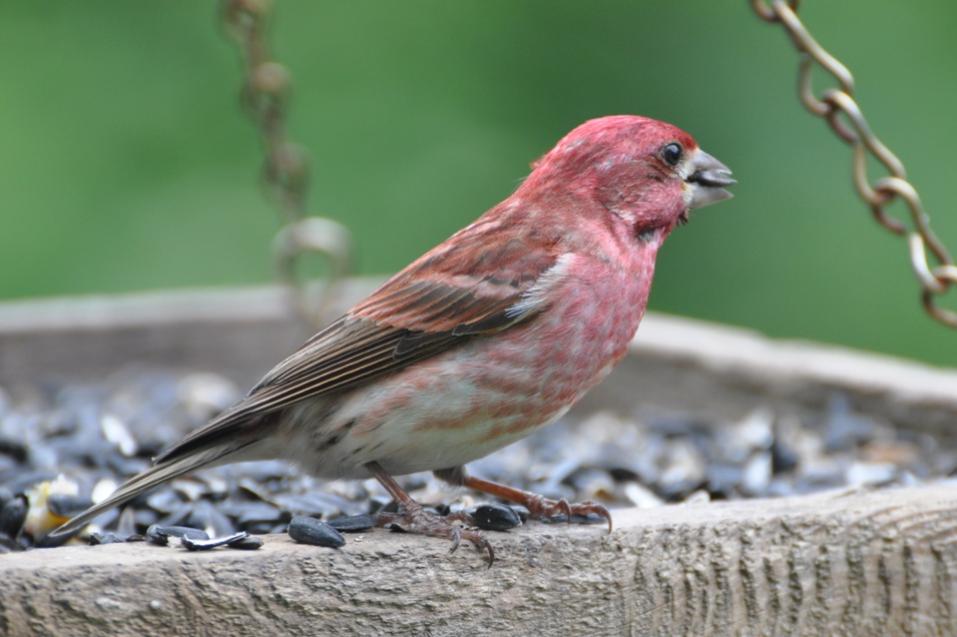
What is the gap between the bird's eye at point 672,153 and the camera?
3.84m

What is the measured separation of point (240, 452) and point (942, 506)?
5.10 ft

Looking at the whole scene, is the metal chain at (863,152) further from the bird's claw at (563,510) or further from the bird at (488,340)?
the bird's claw at (563,510)

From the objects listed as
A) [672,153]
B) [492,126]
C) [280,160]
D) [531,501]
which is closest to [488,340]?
[531,501]

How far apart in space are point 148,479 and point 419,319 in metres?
0.70

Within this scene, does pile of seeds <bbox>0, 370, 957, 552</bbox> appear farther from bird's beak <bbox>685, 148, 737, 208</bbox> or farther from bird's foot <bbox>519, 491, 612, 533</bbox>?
bird's beak <bbox>685, 148, 737, 208</bbox>

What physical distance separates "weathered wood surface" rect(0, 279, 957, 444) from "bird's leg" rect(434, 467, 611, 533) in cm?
187

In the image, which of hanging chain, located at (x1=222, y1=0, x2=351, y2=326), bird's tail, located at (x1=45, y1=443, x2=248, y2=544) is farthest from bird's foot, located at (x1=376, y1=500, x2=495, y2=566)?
hanging chain, located at (x1=222, y1=0, x2=351, y2=326)

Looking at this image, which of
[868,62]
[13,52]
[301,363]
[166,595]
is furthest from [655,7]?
[166,595]

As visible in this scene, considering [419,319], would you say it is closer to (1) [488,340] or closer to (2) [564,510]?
(1) [488,340]

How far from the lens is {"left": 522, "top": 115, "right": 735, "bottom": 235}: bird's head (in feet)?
12.4

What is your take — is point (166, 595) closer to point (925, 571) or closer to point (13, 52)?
point (925, 571)

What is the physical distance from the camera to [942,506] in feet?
11.2

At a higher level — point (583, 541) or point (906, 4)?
point (906, 4)

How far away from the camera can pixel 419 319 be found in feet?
12.1
